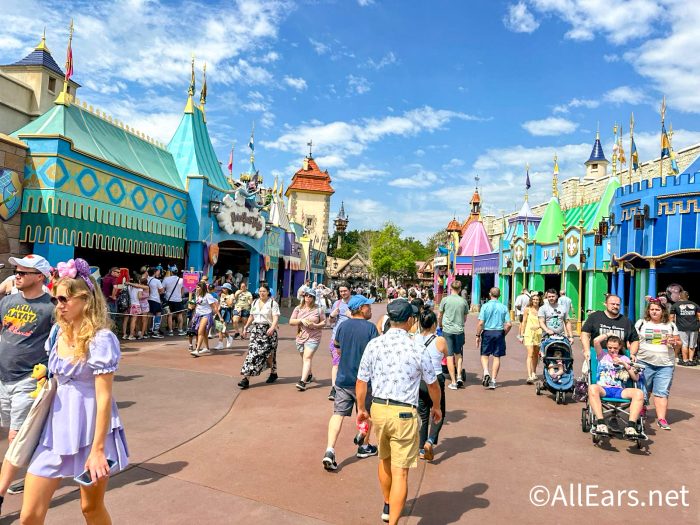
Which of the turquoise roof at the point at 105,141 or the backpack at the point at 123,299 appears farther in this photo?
the turquoise roof at the point at 105,141

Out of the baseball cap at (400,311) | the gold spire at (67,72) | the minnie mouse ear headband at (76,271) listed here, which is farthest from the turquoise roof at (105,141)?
the baseball cap at (400,311)

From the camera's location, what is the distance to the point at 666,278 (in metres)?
20.2

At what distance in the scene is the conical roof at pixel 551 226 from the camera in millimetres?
26297

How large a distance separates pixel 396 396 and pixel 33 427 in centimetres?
218

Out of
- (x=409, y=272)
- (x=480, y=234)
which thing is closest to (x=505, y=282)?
(x=480, y=234)

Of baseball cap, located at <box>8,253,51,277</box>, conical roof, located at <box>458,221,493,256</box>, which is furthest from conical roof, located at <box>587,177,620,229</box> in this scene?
baseball cap, located at <box>8,253,51,277</box>

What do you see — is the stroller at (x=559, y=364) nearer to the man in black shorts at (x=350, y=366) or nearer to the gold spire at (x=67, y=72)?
the man in black shorts at (x=350, y=366)

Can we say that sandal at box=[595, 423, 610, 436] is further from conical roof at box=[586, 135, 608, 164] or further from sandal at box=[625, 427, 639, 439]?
conical roof at box=[586, 135, 608, 164]

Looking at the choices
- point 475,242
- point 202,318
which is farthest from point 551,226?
point 202,318

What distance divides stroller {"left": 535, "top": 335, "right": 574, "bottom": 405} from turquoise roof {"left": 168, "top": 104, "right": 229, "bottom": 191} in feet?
43.8

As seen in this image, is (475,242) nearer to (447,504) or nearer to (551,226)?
(551,226)

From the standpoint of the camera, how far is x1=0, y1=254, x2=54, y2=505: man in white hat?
3680 mm

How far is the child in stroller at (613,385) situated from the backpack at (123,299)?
9.94 metres

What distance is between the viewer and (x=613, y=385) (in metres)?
5.75
